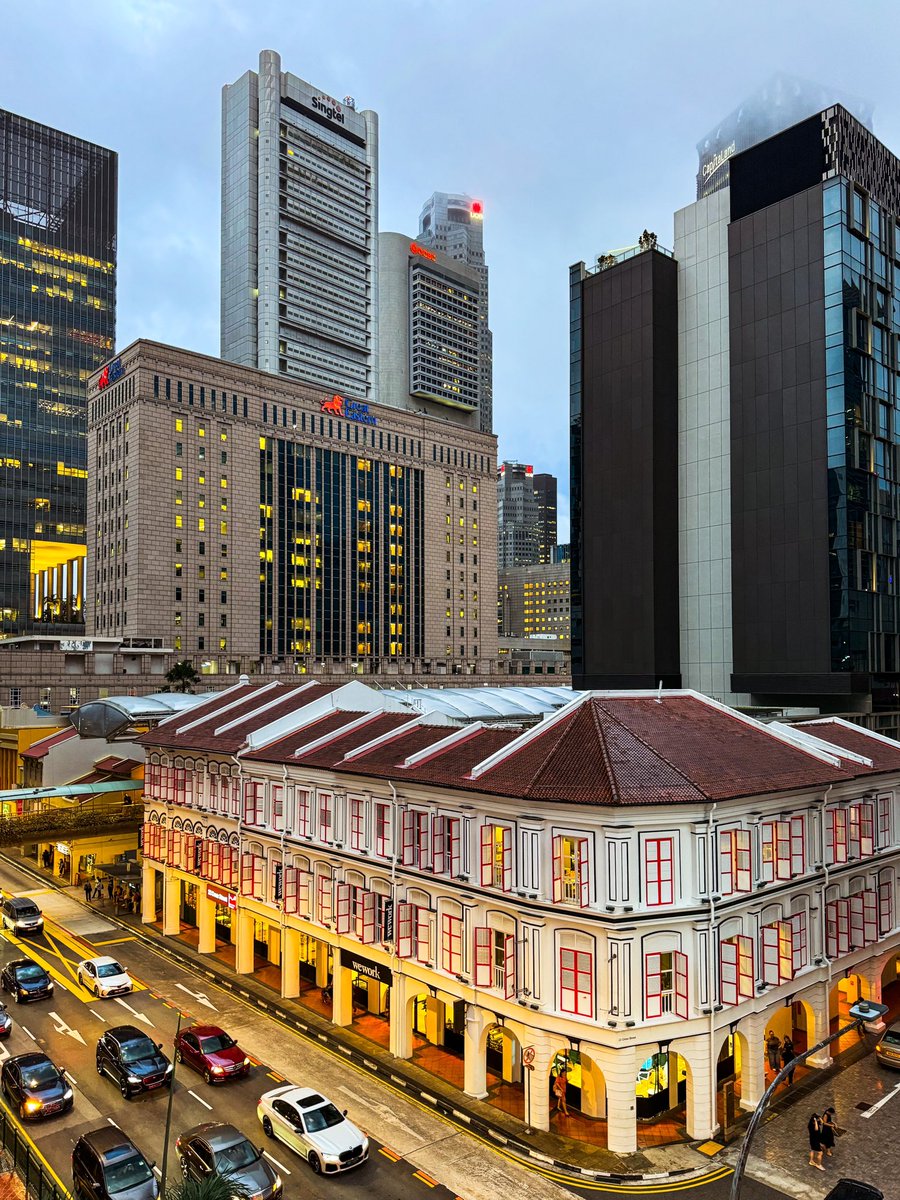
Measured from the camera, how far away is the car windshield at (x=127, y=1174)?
2747 centimetres

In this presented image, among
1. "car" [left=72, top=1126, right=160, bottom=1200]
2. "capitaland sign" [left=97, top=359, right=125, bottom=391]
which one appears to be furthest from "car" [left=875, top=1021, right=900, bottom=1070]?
"capitaland sign" [left=97, top=359, right=125, bottom=391]

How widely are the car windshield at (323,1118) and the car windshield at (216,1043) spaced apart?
26.0 ft

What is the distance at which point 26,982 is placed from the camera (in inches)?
1873

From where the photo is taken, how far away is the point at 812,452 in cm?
7362

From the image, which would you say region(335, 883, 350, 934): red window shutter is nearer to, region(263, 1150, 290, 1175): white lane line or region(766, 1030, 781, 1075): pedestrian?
region(263, 1150, 290, 1175): white lane line

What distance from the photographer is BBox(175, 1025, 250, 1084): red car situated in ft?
121

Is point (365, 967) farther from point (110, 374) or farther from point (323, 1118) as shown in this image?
point (110, 374)

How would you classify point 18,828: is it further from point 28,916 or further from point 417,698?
point 417,698

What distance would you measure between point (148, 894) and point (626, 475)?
2205 inches

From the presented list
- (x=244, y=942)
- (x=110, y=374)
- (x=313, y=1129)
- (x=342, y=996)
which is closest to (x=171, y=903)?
(x=244, y=942)

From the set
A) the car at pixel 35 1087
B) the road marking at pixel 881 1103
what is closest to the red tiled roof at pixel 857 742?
the road marking at pixel 881 1103

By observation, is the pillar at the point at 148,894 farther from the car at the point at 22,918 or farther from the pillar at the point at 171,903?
the car at the point at 22,918

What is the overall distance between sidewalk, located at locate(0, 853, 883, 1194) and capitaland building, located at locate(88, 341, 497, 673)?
109537mm

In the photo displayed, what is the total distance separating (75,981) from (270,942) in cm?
1104
